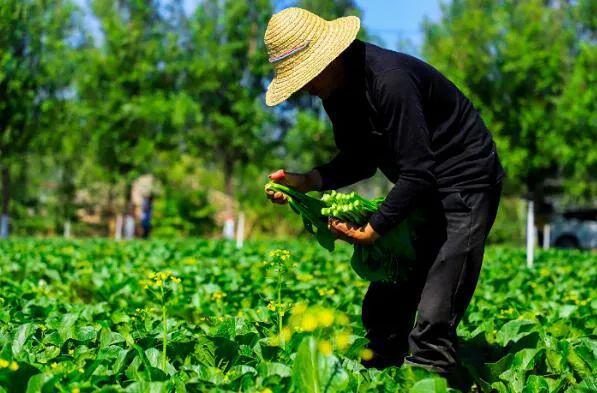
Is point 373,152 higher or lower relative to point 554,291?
higher

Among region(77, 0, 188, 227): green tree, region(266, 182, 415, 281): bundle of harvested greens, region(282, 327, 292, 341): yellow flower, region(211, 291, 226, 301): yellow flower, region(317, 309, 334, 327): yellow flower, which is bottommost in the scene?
region(211, 291, 226, 301): yellow flower

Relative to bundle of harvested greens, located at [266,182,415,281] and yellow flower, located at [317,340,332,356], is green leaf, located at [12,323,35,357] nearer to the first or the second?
bundle of harvested greens, located at [266,182,415,281]

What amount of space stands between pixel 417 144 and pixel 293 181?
0.81 metres

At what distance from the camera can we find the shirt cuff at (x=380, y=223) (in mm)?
3184

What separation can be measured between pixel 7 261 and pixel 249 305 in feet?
12.7

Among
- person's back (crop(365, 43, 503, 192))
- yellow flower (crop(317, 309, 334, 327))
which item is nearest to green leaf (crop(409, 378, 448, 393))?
yellow flower (crop(317, 309, 334, 327))

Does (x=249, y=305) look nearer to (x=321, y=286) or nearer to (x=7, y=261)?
(x=321, y=286)

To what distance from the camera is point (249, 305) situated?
5.73 meters

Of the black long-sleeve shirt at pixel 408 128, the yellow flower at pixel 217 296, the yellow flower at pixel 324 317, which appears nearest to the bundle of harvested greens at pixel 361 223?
the black long-sleeve shirt at pixel 408 128

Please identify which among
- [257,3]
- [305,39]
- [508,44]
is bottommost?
Result: [305,39]

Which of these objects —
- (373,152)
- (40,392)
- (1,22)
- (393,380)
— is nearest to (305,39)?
(373,152)

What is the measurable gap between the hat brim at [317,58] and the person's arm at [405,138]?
0.23 m

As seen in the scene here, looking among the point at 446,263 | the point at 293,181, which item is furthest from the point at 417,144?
the point at 293,181

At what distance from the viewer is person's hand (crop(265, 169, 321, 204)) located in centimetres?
356
